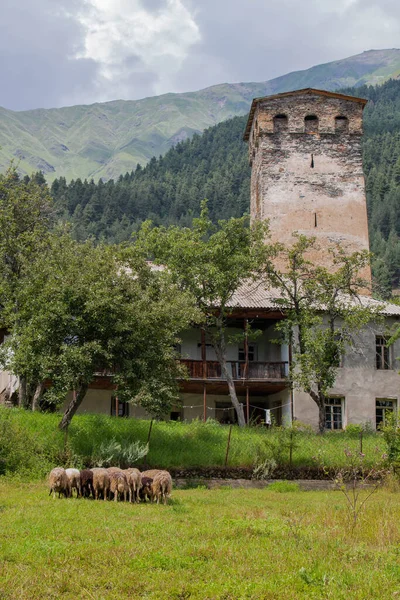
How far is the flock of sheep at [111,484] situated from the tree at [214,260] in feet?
39.8

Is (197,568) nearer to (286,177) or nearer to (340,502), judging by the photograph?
(340,502)

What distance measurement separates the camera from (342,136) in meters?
40.2

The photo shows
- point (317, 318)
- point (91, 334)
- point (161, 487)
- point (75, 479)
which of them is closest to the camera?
point (75, 479)

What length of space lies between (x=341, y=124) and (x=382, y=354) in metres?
15.2

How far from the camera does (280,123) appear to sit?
132 feet

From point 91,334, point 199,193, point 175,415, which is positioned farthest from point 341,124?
point 199,193

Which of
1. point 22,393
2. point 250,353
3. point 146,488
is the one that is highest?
point 250,353

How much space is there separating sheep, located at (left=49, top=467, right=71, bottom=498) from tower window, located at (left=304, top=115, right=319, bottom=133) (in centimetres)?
3005

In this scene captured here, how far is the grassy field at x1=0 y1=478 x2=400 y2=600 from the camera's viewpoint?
7.53 m

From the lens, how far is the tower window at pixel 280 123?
4022 cm

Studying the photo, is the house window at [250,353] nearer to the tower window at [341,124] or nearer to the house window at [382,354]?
the house window at [382,354]

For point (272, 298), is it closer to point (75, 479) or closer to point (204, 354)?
point (204, 354)

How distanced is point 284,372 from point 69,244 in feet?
39.2

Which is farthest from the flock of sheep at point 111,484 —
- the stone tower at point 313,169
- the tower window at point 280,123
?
the tower window at point 280,123
